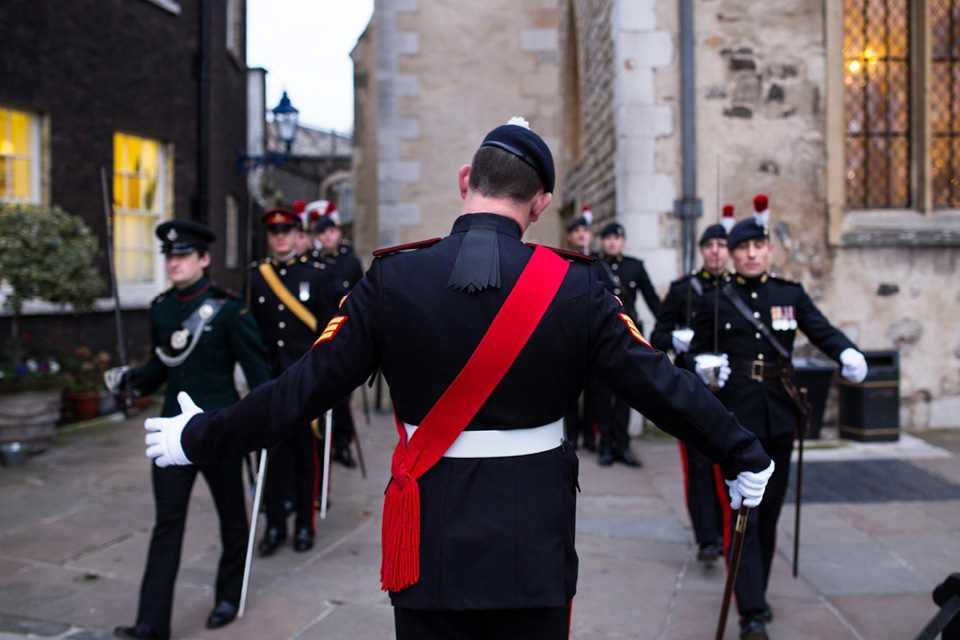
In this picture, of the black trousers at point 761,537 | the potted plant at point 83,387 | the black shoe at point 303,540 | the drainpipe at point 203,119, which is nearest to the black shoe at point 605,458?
the black shoe at point 303,540

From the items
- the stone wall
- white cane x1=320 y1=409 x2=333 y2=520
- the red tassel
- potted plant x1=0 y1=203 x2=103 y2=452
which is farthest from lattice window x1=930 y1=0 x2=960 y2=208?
potted plant x1=0 y1=203 x2=103 y2=452

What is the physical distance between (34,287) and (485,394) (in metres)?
6.96

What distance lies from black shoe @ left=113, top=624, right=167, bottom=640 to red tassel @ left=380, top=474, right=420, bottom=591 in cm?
216

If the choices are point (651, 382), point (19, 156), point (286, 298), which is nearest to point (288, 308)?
point (286, 298)

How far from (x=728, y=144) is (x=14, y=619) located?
6.82m

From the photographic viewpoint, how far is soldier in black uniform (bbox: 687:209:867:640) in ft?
12.4

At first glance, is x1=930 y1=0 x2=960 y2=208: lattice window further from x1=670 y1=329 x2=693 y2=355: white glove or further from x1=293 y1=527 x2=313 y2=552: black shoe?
x1=293 y1=527 x2=313 y2=552: black shoe

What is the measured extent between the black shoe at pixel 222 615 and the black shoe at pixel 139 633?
26 centimetres

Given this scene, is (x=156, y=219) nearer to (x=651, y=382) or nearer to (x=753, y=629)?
(x=753, y=629)

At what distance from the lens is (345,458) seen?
711cm

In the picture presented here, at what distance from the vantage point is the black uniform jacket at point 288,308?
5.46 metres

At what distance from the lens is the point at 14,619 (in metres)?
3.95

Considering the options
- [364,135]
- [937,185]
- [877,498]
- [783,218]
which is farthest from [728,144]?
[364,135]

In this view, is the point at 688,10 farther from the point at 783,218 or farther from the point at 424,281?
the point at 424,281
